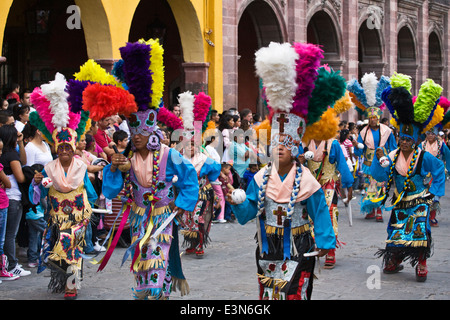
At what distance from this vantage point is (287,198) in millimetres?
5574

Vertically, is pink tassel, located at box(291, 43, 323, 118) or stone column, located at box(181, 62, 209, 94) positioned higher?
stone column, located at box(181, 62, 209, 94)

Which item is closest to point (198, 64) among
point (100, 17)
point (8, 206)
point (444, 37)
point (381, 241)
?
point (100, 17)

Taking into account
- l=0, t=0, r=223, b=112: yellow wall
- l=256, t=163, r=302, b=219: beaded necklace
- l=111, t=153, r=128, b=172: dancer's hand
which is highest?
l=0, t=0, r=223, b=112: yellow wall

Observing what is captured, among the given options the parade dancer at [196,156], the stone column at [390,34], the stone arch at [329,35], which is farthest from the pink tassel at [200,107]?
the stone column at [390,34]

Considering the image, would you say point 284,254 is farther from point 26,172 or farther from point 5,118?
point 5,118

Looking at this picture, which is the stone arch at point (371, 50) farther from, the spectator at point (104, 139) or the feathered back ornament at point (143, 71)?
the feathered back ornament at point (143, 71)

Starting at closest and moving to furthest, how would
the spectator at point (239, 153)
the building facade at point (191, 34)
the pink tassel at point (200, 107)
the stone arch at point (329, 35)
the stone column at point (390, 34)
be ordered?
the pink tassel at point (200, 107) → the spectator at point (239, 153) → the building facade at point (191, 34) → the stone arch at point (329, 35) → the stone column at point (390, 34)

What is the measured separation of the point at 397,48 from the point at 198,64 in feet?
50.7

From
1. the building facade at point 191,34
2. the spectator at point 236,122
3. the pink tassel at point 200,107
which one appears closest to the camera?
the pink tassel at point 200,107

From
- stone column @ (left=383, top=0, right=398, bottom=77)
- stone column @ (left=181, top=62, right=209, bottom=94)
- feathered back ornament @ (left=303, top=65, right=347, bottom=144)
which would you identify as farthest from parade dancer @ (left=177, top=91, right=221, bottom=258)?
stone column @ (left=383, top=0, right=398, bottom=77)

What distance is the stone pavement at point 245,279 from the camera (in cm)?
745

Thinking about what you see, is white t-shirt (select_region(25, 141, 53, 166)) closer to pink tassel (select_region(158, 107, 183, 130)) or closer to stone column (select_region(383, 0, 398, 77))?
pink tassel (select_region(158, 107, 183, 130))

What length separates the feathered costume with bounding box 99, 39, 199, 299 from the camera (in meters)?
6.13

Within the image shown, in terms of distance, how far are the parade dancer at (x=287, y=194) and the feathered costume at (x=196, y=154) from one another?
12.7ft
